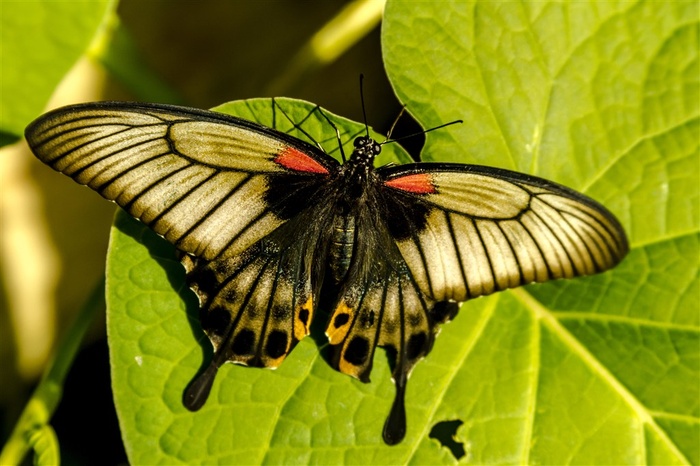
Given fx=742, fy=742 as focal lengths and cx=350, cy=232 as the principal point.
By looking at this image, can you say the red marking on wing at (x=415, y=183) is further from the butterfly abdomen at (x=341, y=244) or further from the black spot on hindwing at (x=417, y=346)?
the black spot on hindwing at (x=417, y=346)

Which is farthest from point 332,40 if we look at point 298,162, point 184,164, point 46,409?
point 46,409

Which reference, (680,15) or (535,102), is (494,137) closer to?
(535,102)

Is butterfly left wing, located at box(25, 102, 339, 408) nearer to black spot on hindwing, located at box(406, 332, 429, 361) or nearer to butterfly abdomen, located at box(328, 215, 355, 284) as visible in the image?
butterfly abdomen, located at box(328, 215, 355, 284)

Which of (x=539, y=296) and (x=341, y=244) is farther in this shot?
(x=539, y=296)

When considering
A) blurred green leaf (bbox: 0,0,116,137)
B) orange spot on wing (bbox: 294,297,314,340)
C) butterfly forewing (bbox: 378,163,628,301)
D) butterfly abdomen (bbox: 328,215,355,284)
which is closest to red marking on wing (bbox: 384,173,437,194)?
butterfly forewing (bbox: 378,163,628,301)

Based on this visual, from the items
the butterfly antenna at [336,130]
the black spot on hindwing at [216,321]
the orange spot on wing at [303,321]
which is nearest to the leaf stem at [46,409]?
the black spot on hindwing at [216,321]

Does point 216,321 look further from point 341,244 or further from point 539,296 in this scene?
point 539,296
